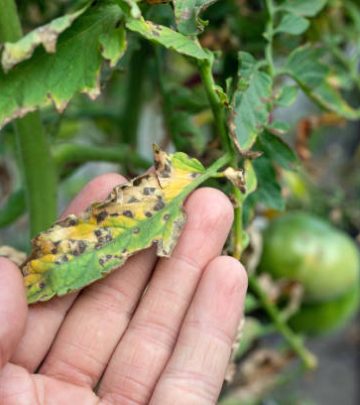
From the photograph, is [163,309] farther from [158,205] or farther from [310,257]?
[310,257]

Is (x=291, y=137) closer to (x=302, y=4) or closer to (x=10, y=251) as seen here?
(x=302, y=4)

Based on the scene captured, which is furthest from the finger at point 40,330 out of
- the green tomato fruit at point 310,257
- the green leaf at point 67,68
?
the green tomato fruit at point 310,257

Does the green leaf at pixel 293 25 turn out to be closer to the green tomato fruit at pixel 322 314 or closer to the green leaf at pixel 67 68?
the green leaf at pixel 67 68

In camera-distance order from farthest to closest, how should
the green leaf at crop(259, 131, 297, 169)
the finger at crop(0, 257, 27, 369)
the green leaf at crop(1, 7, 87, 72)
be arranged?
the green leaf at crop(259, 131, 297, 169) < the finger at crop(0, 257, 27, 369) < the green leaf at crop(1, 7, 87, 72)

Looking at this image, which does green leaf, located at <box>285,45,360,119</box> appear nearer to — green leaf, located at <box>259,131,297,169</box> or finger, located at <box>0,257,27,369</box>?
green leaf, located at <box>259,131,297,169</box>

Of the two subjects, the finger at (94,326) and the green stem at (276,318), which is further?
the green stem at (276,318)

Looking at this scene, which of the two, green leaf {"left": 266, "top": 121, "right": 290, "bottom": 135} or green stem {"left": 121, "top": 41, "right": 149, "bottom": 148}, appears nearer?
green leaf {"left": 266, "top": 121, "right": 290, "bottom": 135}

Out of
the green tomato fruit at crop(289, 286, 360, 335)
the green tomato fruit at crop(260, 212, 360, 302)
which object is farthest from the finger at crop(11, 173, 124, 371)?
the green tomato fruit at crop(289, 286, 360, 335)

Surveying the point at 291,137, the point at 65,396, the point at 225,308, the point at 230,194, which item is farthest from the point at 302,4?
the point at 291,137
